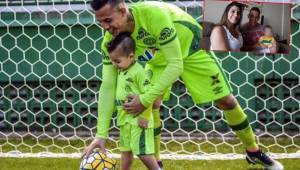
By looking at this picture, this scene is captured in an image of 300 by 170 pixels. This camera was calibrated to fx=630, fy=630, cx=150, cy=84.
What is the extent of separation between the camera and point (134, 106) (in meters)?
2.01

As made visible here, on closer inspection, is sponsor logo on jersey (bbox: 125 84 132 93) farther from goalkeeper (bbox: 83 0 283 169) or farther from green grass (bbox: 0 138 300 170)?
green grass (bbox: 0 138 300 170)

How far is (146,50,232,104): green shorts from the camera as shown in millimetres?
2326

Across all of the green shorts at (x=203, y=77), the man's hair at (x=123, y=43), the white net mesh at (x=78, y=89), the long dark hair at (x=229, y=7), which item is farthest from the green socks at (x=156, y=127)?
the white net mesh at (x=78, y=89)

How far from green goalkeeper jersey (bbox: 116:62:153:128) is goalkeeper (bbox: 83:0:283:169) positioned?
0.05 m

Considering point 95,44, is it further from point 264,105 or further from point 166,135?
point 264,105

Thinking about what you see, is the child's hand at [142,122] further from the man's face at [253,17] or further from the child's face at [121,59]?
the man's face at [253,17]

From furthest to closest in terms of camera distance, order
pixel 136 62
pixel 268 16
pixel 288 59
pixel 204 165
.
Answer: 1. pixel 288 59
2. pixel 204 165
3. pixel 136 62
4. pixel 268 16

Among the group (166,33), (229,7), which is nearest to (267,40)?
(229,7)

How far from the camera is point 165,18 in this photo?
6.63ft

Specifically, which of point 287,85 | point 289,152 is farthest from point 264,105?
point 289,152

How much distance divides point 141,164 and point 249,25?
38.8 inches

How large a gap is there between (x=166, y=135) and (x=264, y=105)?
1.79 feet

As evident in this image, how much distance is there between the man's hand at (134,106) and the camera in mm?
2002

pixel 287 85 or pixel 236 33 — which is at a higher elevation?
pixel 236 33
